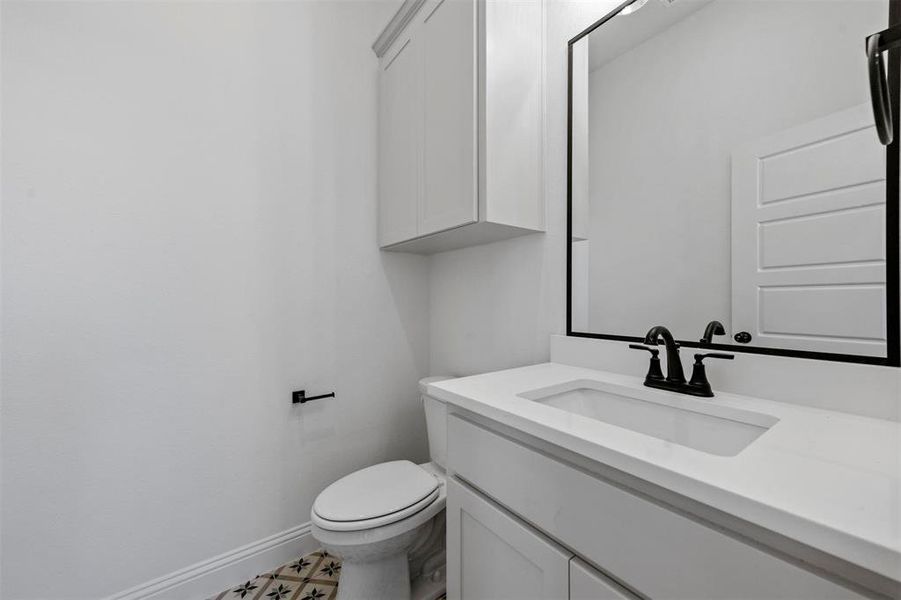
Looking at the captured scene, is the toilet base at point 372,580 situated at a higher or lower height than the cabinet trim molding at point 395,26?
lower

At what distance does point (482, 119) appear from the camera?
114cm

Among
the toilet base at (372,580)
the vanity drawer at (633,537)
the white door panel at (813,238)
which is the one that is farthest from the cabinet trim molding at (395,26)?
the toilet base at (372,580)

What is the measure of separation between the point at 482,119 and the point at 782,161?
0.77 m

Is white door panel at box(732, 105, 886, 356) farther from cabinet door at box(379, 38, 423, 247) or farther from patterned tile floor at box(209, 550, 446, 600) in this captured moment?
patterned tile floor at box(209, 550, 446, 600)

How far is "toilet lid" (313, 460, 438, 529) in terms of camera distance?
113 cm

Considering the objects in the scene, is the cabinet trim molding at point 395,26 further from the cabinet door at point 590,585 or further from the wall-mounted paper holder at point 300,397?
the cabinet door at point 590,585

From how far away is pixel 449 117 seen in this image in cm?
125

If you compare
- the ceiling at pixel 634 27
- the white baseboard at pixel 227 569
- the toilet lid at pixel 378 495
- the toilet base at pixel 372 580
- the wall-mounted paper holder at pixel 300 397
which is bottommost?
the white baseboard at pixel 227 569

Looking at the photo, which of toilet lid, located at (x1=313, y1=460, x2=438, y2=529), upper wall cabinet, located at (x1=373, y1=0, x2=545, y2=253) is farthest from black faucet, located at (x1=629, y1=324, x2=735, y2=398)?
toilet lid, located at (x1=313, y1=460, x2=438, y2=529)

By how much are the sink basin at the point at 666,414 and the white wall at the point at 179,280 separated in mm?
1000

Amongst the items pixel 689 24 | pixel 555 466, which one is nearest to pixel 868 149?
pixel 689 24

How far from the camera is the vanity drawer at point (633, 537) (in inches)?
17.1

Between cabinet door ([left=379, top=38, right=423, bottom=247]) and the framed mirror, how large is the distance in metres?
0.58

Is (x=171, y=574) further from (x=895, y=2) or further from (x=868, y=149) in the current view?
(x=895, y=2)
